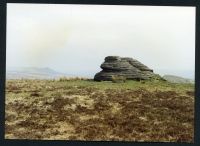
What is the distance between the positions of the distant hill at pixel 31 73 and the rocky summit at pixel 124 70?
1.82 meters

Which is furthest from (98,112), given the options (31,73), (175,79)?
(175,79)

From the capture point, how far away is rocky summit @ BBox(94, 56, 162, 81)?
2069 centimetres

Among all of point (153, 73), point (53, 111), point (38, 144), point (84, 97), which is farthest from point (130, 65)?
point (38, 144)

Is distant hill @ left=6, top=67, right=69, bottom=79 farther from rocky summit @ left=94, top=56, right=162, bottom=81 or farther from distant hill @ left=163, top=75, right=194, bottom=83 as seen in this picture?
distant hill @ left=163, top=75, right=194, bottom=83

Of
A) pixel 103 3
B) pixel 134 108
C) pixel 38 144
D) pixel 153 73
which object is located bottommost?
pixel 38 144

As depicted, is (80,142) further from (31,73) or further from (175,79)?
(175,79)

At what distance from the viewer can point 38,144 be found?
60.1 ft

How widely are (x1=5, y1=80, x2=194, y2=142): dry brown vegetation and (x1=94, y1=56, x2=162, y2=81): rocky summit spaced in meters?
0.48

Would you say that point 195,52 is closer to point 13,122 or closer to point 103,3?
point 103,3

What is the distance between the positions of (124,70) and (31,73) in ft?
13.0

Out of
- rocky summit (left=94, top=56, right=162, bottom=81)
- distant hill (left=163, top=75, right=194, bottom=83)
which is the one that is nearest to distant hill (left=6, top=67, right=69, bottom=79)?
rocky summit (left=94, top=56, right=162, bottom=81)

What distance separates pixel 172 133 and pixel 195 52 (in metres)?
3.13

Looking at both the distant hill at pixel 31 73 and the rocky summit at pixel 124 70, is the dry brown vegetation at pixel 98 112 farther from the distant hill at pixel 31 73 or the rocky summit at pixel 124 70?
the rocky summit at pixel 124 70

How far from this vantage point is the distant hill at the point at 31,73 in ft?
64.4
